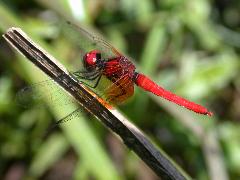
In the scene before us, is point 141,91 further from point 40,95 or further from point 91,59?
point 40,95

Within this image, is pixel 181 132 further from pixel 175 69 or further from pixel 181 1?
pixel 181 1

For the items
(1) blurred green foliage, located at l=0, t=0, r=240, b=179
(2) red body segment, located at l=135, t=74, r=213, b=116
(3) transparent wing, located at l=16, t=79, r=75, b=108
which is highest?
(3) transparent wing, located at l=16, t=79, r=75, b=108

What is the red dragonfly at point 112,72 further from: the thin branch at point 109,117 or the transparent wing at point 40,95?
the thin branch at point 109,117

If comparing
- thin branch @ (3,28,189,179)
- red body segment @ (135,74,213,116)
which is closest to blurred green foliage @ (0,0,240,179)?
red body segment @ (135,74,213,116)

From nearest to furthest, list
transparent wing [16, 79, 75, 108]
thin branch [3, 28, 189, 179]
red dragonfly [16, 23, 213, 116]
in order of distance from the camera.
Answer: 1. thin branch [3, 28, 189, 179]
2. transparent wing [16, 79, 75, 108]
3. red dragonfly [16, 23, 213, 116]

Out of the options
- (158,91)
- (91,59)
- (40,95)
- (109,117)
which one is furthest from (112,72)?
(109,117)

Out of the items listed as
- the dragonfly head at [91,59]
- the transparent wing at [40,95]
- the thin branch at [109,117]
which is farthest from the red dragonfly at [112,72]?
the thin branch at [109,117]

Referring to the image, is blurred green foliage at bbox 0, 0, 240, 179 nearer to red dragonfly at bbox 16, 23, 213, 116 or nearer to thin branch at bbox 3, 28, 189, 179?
red dragonfly at bbox 16, 23, 213, 116
